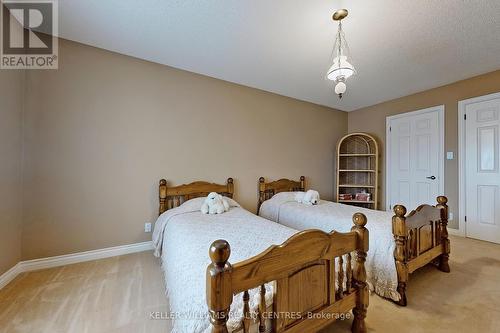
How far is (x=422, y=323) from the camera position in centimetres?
151

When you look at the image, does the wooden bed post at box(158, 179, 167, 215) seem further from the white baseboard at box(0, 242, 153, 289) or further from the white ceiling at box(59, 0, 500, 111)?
the white ceiling at box(59, 0, 500, 111)

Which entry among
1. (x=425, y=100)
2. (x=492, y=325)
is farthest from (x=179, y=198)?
(x=425, y=100)

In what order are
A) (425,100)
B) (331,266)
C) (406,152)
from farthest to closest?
(406,152) < (425,100) < (331,266)

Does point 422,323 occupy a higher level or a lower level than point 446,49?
lower

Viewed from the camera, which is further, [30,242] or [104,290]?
[30,242]

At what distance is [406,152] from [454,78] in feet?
4.33

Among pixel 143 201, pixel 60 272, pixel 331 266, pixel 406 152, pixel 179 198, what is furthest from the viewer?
pixel 406 152

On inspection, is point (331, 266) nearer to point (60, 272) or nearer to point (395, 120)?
point (60, 272)

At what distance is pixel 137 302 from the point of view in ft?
5.61

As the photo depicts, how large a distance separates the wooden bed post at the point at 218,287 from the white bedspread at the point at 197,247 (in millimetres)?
125

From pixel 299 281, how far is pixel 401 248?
1.17 meters

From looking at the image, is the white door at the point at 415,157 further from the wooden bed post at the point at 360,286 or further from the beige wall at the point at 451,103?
the wooden bed post at the point at 360,286

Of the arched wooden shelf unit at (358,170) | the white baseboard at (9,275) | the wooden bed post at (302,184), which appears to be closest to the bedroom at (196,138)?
the white baseboard at (9,275)

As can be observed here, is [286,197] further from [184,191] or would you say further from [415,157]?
[415,157]
